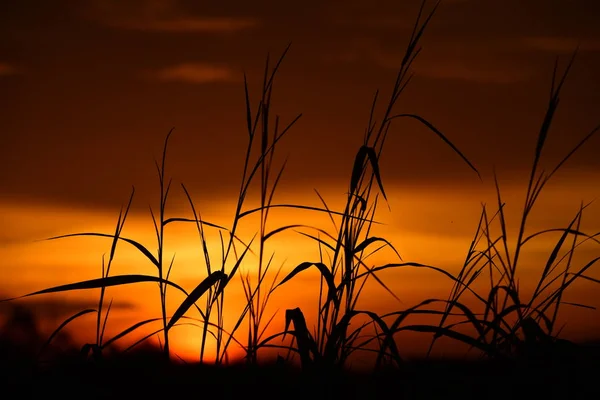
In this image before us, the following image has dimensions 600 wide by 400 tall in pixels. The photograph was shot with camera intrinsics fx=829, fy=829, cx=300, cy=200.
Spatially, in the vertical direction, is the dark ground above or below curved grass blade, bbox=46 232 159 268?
below

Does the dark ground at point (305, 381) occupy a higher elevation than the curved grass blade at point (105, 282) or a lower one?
lower

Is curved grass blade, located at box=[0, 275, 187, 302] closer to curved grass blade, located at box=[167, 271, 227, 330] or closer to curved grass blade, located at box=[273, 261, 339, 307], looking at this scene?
curved grass blade, located at box=[167, 271, 227, 330]

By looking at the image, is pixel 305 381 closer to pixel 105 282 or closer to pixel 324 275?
pixel 324 275

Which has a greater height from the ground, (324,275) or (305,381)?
(324,275)

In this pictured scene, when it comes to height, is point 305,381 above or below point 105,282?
below

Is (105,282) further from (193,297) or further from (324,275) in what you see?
(324,275)

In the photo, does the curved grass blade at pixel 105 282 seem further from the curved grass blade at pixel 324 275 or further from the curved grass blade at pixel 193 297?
the curved grass blade at pixel 324 275

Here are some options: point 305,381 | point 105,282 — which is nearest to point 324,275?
point 305,381

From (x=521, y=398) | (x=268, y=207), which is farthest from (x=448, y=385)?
(x=268, y=207)

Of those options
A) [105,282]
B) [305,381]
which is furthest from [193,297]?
[305,381]

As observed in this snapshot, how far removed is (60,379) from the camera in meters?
2.12

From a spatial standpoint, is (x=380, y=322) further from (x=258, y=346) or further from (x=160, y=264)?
(x=160, y=264)

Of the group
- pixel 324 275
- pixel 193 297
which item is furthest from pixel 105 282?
pixel 324 275

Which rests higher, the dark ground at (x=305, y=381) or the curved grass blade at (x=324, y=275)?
the curved grass blade at (x=324, y=275)
